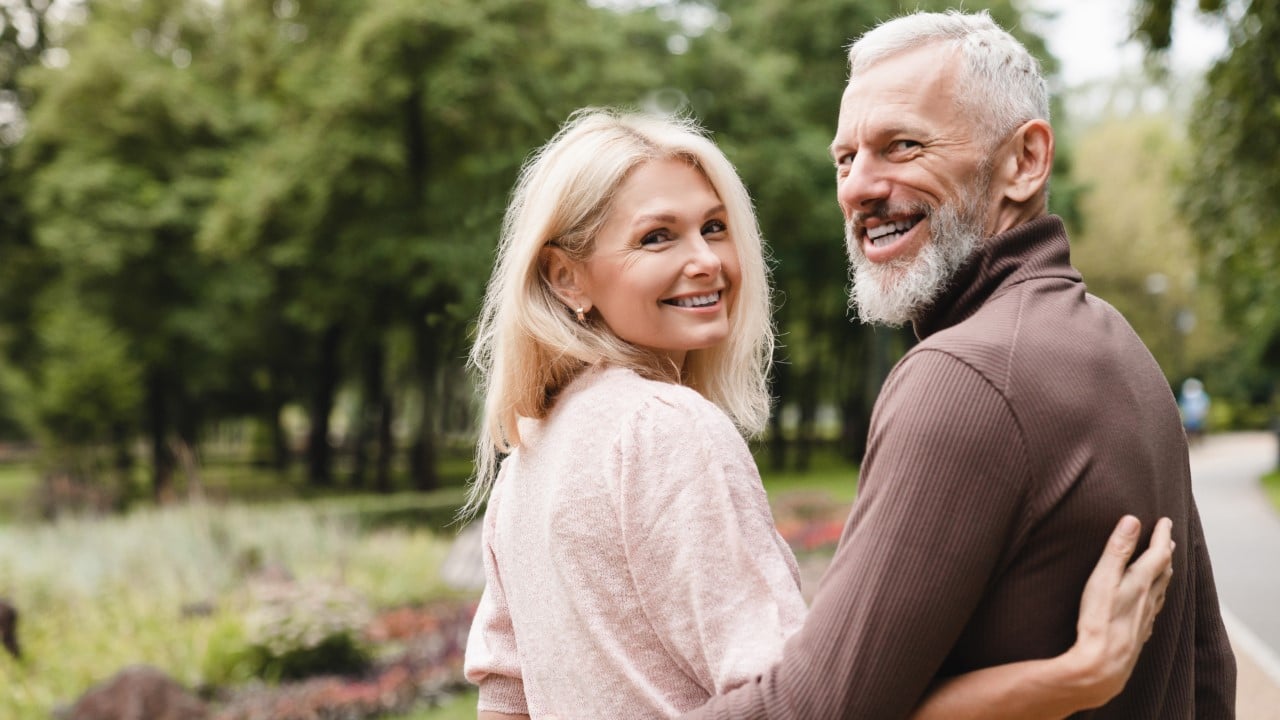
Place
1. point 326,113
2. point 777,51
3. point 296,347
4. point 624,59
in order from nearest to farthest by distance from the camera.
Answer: point 326,113 < point 624,59 < point 777,51 < point 296,347

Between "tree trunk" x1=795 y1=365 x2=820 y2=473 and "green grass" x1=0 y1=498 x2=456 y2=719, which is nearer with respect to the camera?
"green grass" x1=0 y1=498 x2=456 y2=719

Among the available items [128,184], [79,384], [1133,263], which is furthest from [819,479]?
[128,184]

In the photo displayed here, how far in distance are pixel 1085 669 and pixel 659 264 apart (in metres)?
0.97

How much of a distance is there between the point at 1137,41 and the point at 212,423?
38.0 meters

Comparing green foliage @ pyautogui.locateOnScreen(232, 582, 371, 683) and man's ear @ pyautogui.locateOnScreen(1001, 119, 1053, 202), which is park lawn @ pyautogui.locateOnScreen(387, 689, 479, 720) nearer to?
green foliage @ pyautogui.locateOnScreen(232, 582, 371, 683)

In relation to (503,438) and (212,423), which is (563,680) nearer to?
(503,438)

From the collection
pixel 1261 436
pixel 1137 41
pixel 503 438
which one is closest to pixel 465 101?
pixel 1137 41

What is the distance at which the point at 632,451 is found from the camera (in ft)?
5.92

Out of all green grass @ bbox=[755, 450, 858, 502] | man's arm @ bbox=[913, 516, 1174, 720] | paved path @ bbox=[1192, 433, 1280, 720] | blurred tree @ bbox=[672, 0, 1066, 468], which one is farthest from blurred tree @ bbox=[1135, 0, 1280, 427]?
green grass @ bbox=[755, 450, 858, 502]

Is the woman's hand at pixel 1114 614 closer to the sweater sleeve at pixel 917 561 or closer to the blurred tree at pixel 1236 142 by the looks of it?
the sweater sleeve at pixel 917 561

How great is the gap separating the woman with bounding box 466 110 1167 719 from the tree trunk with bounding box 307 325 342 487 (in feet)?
93.4

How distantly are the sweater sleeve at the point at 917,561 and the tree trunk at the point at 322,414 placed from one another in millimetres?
29201

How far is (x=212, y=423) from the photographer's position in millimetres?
40281

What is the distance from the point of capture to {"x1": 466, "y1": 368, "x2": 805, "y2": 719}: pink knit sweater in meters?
1.70
